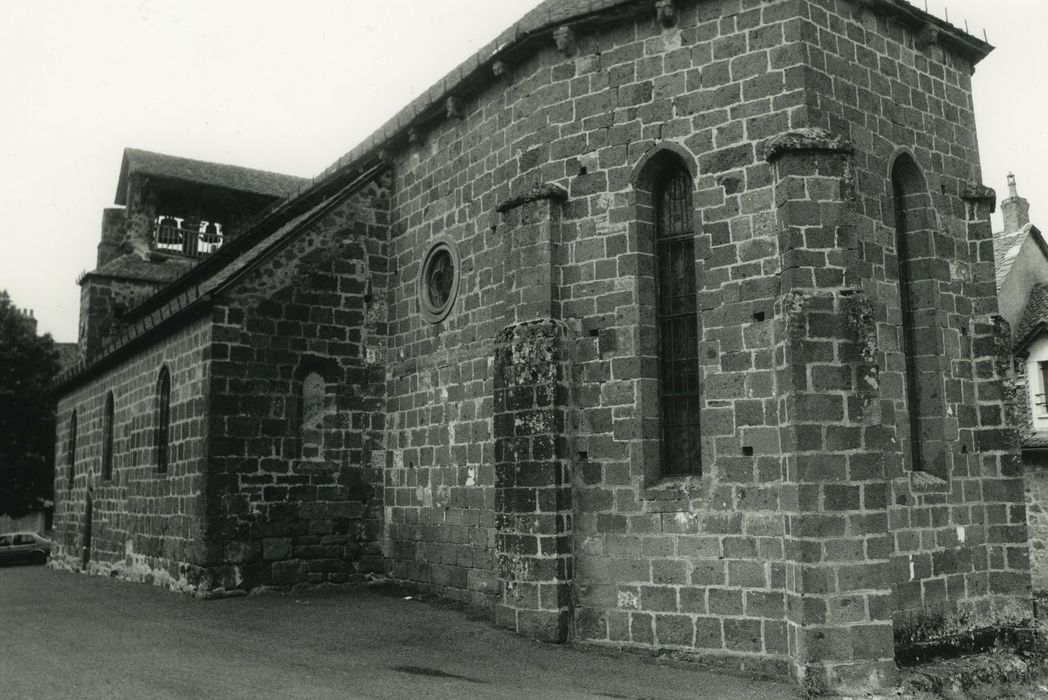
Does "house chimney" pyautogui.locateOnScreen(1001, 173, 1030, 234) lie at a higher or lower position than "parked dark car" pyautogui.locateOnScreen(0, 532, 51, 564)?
higher

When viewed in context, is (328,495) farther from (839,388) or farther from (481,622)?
(839,388)

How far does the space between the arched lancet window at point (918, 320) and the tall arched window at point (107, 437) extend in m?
15.4

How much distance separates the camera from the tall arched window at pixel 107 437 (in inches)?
715

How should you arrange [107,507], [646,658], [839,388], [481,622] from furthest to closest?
[107,507] < [481,622] < [646,658] < [839,388]

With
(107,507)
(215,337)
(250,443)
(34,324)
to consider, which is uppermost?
(34,324)

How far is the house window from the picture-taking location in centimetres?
900

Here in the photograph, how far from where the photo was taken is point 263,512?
489 inches

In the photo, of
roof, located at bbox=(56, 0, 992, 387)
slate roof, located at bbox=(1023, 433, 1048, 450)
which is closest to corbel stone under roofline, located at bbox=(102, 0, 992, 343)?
roof, located at bbox=(56, 0, 992, 387)

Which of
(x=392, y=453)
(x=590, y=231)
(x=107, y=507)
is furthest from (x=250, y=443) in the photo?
(x=107, y=507)

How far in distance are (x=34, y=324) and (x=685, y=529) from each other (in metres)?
31.2

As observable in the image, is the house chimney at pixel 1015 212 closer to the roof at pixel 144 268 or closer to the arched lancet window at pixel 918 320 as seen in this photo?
the arched lancet window at pixel 918 320

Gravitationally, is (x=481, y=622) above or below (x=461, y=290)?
below

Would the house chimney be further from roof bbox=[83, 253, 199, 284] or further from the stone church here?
roof bbox=[83, 253, 199, 284]

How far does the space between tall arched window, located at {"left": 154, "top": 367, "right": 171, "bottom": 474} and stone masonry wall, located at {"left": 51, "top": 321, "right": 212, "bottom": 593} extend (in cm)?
13
